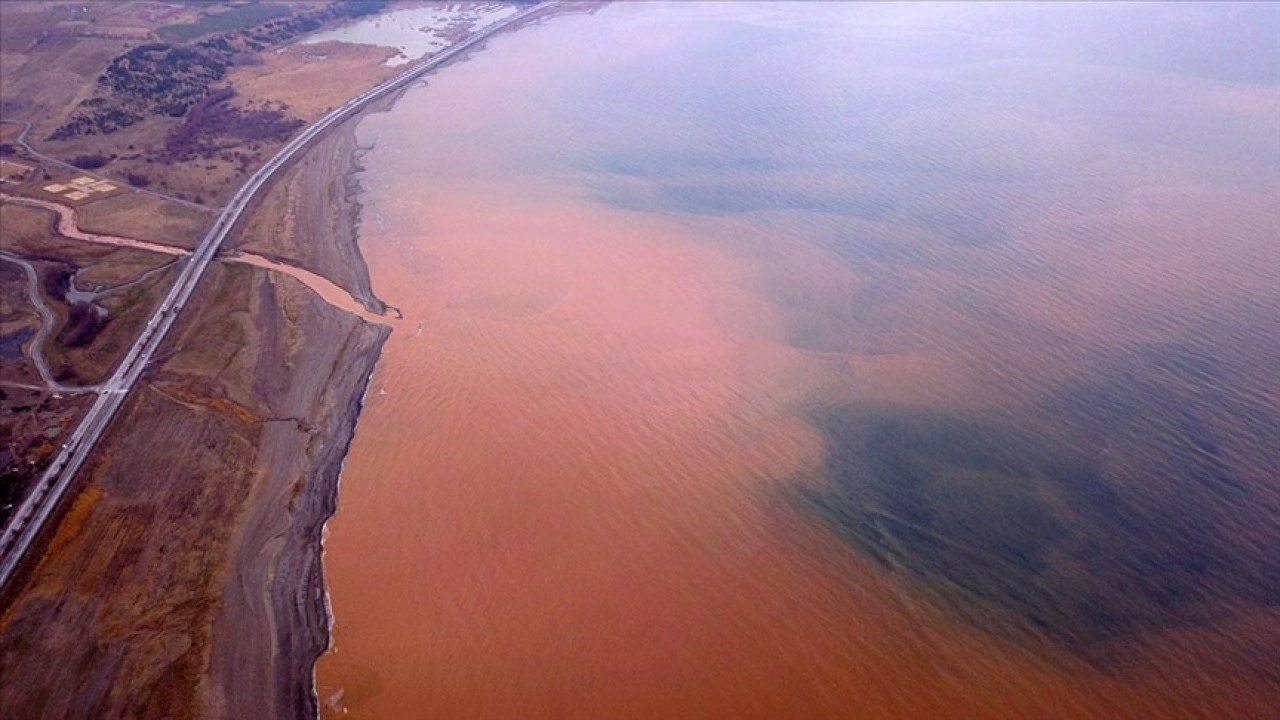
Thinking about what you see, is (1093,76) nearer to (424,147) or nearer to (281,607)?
(424,147)

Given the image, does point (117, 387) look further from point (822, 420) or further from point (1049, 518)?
point (1049, 518)

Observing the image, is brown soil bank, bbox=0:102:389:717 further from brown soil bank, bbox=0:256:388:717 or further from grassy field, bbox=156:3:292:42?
grassy field, bbox=156:3:292:42

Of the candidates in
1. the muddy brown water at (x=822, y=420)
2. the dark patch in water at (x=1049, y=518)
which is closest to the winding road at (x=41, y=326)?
the muddy brown water at (x=822, y=420)

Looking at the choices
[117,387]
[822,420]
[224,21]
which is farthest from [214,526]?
[224,21]

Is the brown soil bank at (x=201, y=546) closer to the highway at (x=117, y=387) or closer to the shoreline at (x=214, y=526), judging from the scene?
the shoreline at (x=214, y=526)

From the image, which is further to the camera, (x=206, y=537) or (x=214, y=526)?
(x=214, y=526)

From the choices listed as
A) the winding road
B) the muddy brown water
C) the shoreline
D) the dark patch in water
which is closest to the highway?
the shoreline
